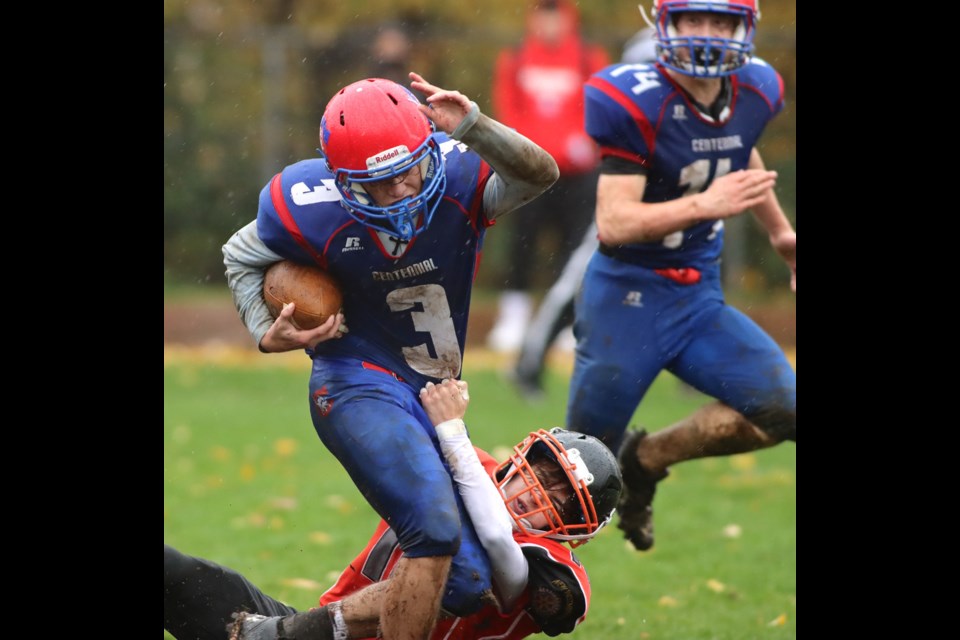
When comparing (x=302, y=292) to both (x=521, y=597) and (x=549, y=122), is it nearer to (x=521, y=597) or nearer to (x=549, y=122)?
(x=521, y=597)

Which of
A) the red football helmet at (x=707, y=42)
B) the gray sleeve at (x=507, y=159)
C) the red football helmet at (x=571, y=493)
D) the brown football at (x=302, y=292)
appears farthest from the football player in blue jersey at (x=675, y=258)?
the brown football at (x=302, y=292)

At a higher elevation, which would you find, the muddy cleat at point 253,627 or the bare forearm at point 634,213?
the bare forearm at point 634,213

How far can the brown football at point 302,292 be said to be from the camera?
4203mm

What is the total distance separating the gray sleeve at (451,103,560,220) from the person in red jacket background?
6483 millimetres

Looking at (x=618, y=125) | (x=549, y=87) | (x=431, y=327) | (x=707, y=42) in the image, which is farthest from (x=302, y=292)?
(x=549, y=87)

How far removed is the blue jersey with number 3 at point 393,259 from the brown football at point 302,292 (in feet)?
0.16

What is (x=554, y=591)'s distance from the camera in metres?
4.09

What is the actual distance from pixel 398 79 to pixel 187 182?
12.9ft

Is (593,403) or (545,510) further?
(593,403)

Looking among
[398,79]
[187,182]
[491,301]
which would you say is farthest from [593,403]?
[187,182]

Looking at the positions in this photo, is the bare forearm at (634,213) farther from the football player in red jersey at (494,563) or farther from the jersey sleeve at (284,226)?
the jersey sleeve at (284,226)

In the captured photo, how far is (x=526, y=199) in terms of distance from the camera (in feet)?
13.9

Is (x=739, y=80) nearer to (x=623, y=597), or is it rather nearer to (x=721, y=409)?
(x=721, y=409)

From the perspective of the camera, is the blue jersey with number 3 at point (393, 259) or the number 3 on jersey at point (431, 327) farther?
the number 3 on jersey at point (431, 327)
